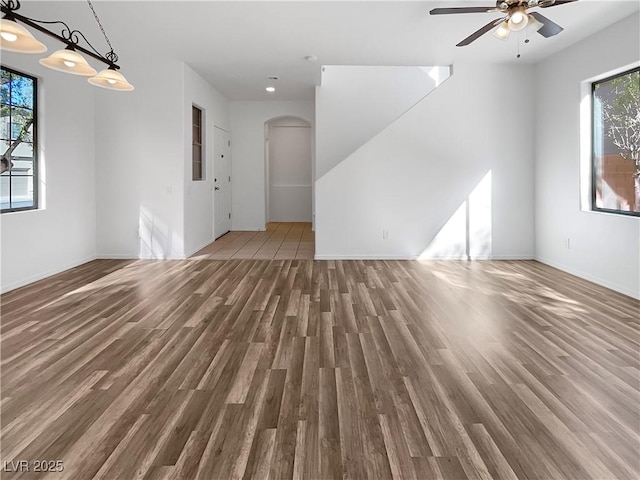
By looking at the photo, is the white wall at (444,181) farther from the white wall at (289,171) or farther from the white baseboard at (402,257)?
the white wall at (289,171)

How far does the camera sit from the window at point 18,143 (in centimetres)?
483

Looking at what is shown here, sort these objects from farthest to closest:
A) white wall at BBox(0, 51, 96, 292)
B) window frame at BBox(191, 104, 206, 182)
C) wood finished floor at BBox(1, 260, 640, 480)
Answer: window frame at BBox(191, 104, 206, 182)
white wall at BBox(0, 51, 96, 292)
wood finished floor at BBox(1, 260, 640, 480)

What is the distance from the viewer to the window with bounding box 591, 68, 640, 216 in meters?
4.76

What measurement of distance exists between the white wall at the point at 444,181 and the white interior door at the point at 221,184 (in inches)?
109

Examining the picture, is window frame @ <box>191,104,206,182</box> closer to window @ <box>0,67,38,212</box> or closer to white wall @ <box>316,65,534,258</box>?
white wall @ <box>316,65,534,258</box>

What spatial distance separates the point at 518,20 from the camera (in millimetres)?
3592

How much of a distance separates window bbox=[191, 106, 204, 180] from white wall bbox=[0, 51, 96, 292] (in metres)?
1.46

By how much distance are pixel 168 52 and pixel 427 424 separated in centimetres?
548

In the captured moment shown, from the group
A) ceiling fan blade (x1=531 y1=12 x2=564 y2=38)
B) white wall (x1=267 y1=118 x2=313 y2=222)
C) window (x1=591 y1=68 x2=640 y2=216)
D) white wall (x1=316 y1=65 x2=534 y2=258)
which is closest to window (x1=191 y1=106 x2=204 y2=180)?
white wall (x1=316 y1=65 x2=534 y2=258)

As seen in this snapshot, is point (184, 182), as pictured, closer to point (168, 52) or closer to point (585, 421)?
point (168, 52)

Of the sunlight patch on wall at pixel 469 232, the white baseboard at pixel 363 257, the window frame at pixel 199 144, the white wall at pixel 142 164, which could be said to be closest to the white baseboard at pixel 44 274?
the white wall at pixel 142 164

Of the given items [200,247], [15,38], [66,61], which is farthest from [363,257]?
[15,38]

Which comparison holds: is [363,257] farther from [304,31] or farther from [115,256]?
[115,256]

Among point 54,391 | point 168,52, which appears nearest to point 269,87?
point 168,52
